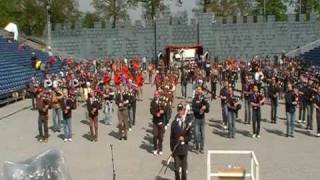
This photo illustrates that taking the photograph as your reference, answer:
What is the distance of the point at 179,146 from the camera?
44.8 ft

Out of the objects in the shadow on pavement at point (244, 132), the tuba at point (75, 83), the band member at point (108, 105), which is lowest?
the shadow on pavement at point (244, 132)

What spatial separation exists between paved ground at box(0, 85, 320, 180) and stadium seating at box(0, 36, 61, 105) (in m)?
5.58

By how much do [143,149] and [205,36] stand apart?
33479mm

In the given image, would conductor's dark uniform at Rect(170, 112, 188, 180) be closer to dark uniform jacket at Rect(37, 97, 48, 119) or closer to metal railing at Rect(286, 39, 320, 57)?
dark uniform jacket at Rect(37, 97, 48, 119)

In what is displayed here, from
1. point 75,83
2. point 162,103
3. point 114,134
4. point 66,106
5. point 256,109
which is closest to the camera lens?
point 162,103

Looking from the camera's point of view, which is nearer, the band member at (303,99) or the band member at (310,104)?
the band member at (310,104)

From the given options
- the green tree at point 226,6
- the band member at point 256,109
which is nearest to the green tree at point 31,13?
the green tree at point 226,6

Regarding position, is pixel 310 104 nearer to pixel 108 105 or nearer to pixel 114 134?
pixel 114 134

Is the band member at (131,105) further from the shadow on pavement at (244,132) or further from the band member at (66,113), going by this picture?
the shadow on pavement at (244,132)

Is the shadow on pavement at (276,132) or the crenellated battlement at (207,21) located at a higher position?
the crenellated battlement at (207,21)

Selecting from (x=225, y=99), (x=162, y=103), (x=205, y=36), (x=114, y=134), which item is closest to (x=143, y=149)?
(x=162, y=103)

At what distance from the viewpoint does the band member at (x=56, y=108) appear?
20547 mm

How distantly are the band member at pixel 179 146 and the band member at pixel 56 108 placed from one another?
721 cm

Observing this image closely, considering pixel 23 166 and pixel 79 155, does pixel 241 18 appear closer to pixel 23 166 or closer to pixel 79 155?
pixel 79 155
